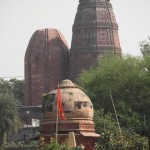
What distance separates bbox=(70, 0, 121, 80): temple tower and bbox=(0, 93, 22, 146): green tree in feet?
51.3

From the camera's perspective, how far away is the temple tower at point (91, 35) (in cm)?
7075

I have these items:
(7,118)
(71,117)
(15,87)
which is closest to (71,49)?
(7,118)

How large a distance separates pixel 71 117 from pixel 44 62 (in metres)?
38.1

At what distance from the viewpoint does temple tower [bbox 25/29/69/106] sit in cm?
7312

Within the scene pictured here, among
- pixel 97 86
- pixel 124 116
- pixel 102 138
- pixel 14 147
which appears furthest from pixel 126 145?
pixel 14 147

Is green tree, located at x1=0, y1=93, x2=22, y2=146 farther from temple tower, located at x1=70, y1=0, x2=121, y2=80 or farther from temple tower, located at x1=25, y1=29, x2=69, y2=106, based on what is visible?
temple tower, located at x1=25, y1=29, x2=69, y2=106

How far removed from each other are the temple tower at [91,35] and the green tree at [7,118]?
1563 cm

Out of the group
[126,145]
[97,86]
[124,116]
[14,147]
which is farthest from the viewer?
[14,147]

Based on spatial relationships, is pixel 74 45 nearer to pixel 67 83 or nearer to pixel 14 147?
pixel 14 147

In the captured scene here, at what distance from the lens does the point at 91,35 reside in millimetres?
70812

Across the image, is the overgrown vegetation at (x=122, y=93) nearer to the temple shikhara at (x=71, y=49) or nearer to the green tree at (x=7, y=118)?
the green tree at (x=7, y=118)

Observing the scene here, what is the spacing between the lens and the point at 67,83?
3619 centimetres

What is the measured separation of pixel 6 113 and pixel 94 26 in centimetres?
1846

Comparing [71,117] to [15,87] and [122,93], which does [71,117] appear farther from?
[15,87]
